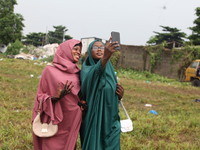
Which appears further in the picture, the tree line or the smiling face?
the tree line

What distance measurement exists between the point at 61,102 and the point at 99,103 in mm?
334

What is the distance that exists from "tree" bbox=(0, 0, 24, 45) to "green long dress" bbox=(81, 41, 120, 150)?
31.2 meters

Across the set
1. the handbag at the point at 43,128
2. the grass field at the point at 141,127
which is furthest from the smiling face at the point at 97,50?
the grass field at the point at 141,127

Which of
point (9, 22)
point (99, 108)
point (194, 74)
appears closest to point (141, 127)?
point (99, 108)

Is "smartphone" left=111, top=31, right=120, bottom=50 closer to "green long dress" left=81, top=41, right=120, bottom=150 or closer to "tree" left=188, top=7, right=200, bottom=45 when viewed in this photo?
"green long dress" left=81, top=41, right=120, bottom=150

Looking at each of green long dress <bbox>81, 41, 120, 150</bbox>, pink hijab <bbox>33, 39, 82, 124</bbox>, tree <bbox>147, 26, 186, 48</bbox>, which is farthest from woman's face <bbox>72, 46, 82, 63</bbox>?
tree <bbox>147, 26, 186, 48</bbox>

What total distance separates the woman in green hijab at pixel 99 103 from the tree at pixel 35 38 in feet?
138

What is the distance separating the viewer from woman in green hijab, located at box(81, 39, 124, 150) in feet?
7.04

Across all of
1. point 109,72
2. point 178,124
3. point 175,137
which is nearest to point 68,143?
point 109,72

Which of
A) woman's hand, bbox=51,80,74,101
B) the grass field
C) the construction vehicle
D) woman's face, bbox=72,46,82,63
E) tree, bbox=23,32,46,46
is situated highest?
tree, bbox=23,32,46,46

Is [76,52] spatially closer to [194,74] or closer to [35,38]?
[194,74]

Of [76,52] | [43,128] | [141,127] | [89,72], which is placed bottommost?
[141,127]

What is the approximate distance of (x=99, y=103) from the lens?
2.17 m

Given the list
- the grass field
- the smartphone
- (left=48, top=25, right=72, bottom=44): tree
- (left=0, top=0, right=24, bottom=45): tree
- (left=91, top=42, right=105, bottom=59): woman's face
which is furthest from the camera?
(left=48, top=25, right=72, bottom=44): tree
